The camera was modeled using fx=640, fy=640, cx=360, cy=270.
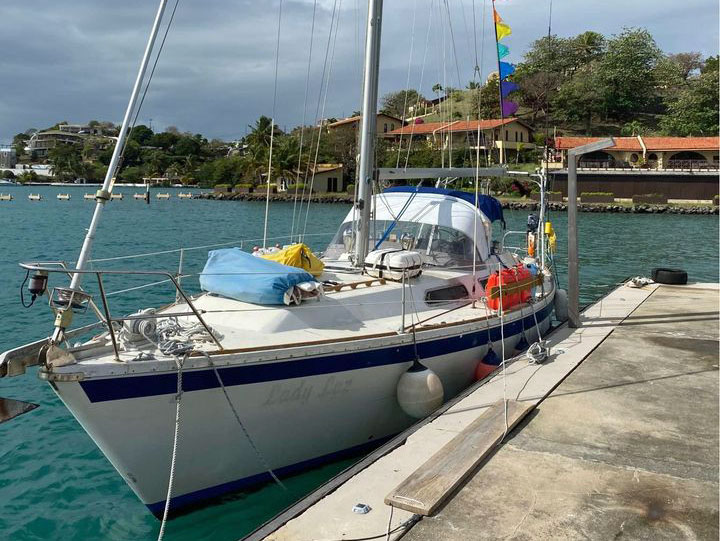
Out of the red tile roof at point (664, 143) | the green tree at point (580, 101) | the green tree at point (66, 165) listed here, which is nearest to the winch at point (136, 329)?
the red tile roof at point (664, 143)

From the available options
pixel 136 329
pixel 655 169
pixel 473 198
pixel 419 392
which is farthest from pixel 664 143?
pixel 136 329

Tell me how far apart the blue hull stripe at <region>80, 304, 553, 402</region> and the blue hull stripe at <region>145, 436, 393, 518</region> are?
1.19 metres

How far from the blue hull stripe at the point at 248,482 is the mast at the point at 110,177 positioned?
7.16 feet

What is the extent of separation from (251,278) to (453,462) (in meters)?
3.29

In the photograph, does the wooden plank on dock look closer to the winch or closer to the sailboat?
the sailboat

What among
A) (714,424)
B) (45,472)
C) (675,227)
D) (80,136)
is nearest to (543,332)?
(714,424)

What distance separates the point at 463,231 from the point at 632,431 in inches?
175

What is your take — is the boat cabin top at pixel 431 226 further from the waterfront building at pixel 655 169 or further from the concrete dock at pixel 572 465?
the waterfront building at pixel 655 169

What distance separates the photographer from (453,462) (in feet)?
18.9

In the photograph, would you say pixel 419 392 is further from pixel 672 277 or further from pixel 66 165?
pixel 66 165

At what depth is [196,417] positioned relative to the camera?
635 cm

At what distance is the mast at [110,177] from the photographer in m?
5.84

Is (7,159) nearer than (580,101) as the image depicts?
No

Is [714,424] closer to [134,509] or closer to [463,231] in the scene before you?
[463,231]
